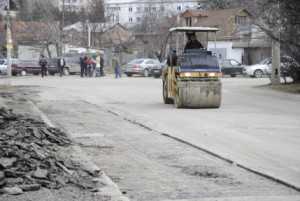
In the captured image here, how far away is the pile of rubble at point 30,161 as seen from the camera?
8688mm

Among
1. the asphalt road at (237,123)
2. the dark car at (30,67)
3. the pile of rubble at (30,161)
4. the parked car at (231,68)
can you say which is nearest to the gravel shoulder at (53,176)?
the pile of rubble at (30,161)

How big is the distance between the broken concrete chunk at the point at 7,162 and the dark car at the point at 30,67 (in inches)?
1978

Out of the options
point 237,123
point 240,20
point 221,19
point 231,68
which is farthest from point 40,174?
point 240,20

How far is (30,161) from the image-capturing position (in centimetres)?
969

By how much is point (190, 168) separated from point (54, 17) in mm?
84193

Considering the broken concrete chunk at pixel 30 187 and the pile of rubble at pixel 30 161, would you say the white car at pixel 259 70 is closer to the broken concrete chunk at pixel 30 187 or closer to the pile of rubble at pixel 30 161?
the pile of rubble at pixel 30 161

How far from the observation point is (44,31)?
81062 mm

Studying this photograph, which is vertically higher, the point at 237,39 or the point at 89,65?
the point at 237,39

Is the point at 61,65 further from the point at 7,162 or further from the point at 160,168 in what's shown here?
the point at 7,162

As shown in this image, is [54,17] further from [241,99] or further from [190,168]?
[190,168]

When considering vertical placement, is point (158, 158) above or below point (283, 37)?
below

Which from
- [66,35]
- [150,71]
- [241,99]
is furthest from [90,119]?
[66,35]

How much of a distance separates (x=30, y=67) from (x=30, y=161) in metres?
51.2

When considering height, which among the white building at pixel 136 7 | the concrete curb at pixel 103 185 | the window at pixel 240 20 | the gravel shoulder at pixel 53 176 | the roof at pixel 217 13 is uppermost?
the white building at pixel 136 7
